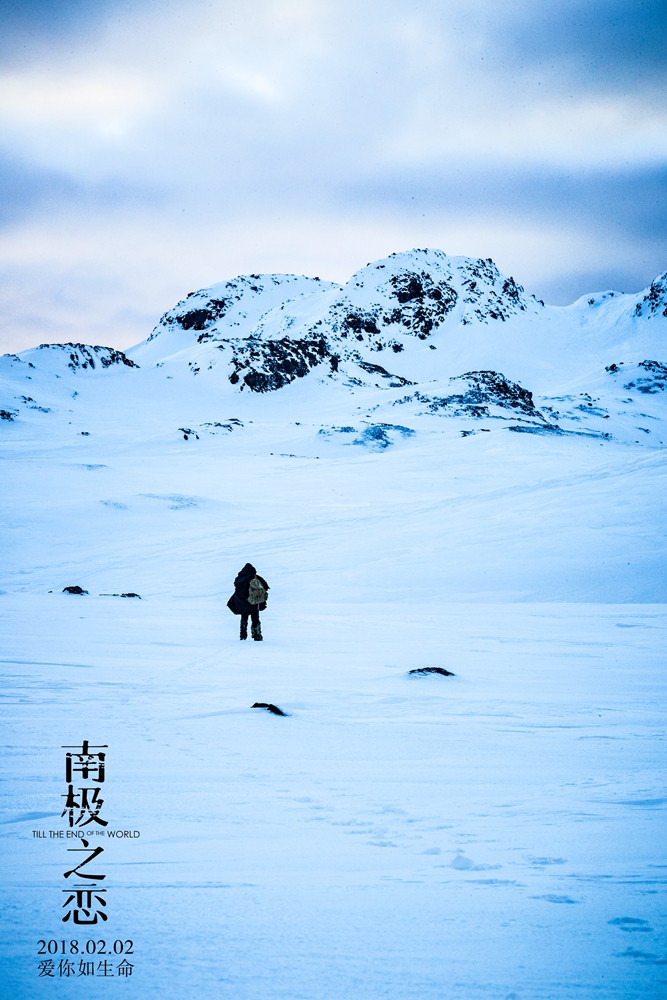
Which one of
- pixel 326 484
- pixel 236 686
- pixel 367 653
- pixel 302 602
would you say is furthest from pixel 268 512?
pixel 236 686

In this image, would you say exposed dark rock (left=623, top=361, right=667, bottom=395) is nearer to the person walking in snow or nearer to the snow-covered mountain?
the snow-covered mountain

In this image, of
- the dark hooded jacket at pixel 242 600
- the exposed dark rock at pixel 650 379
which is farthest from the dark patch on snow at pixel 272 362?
the dark hooded jacket at pixel 242 600

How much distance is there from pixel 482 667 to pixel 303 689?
233cm

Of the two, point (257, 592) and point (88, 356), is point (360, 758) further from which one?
point (88, 356)

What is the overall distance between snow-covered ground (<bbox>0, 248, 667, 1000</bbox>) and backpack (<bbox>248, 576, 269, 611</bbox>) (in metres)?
0.62

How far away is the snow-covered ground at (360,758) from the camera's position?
238 cm

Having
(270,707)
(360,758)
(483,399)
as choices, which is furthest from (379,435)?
(360,758)

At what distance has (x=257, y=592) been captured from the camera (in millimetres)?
8555

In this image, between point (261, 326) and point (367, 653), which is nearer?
point (367, 653)

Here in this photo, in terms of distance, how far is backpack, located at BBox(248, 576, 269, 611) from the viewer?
27.9 feet

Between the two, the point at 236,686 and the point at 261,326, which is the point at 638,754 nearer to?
the point at 236,686

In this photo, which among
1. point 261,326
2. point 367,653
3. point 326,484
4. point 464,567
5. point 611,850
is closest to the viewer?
point 611,850

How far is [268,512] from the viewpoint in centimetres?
1944

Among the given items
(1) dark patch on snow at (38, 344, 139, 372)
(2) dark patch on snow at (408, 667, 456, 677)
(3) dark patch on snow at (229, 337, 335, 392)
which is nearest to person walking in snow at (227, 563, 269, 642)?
(2) dark patch on snow at (408, 667, 456, 677)
